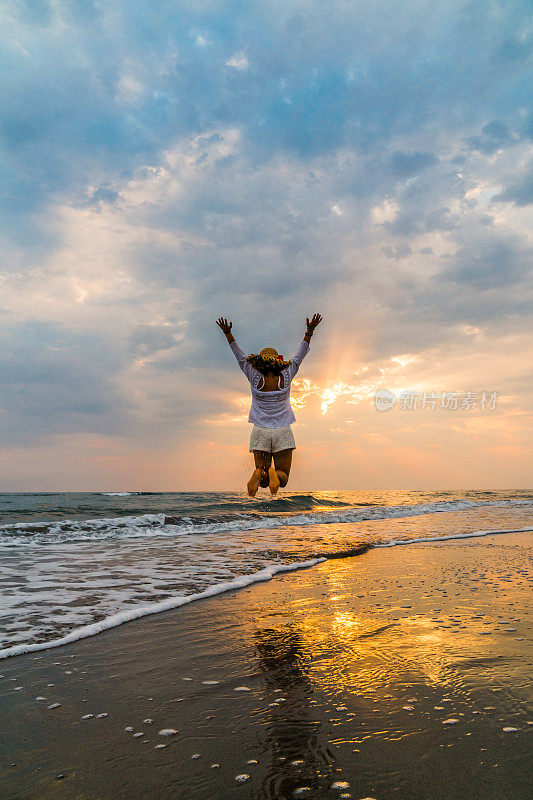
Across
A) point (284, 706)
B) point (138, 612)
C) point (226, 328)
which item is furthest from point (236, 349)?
point (284, 706)

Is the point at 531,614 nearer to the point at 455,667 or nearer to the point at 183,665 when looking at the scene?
the point at 455,667

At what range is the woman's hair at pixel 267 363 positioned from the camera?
6.98 metres

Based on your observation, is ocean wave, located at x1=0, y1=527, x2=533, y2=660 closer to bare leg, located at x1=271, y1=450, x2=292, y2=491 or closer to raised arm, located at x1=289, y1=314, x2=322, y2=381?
bare leg, located at x1=271, y1=450, x2=292, y2=491

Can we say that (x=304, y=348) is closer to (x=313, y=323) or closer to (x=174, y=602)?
(x=313, y=323)

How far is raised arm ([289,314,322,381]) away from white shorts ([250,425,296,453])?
0.82m

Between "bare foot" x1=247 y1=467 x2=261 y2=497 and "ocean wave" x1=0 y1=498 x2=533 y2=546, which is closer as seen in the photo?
"bare foot" x1=247 y1=467 x2=261 y2=497

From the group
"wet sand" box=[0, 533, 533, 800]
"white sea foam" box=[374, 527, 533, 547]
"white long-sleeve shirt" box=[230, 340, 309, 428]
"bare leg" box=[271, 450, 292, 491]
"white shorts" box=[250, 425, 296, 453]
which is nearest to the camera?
"wet sand" box=[0, 533, 533, 800]

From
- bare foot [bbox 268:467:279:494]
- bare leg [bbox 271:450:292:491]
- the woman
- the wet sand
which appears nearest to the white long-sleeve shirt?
the woman

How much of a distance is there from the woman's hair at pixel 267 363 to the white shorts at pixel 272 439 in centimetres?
87

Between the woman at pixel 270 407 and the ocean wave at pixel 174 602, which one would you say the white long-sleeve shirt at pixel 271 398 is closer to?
the woman at pixel 270 407

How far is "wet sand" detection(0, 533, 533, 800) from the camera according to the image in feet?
5.30

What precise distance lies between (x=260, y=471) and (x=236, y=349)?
1.83 meters

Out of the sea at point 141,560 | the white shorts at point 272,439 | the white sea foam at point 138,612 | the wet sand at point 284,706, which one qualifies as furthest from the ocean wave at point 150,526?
the wet sand at point 284,706

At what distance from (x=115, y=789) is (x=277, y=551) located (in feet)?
20.4
